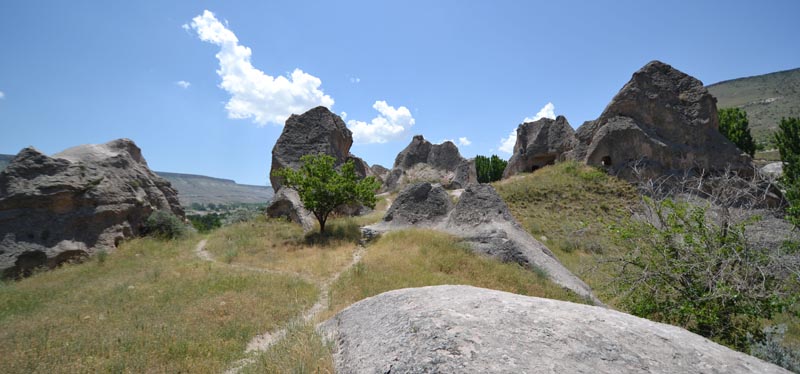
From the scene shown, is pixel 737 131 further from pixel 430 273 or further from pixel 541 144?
pixel 430 273

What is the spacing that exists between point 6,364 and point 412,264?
8.38 meters

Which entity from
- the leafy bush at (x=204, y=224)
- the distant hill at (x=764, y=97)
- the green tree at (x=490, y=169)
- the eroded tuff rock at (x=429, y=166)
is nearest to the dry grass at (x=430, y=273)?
the leafy bush at (x=204, y=224)

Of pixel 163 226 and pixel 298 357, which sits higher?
pixel 163 226

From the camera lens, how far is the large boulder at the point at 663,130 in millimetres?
23047

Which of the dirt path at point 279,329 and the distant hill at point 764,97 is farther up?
the distant hill at point 764,97

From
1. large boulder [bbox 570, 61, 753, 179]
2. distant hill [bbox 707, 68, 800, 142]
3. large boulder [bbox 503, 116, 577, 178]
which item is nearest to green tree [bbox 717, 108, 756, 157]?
large boulder [bbox 570, 61, 753, 179]

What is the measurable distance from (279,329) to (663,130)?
94.5ft

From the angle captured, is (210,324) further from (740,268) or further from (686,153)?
(686,153)

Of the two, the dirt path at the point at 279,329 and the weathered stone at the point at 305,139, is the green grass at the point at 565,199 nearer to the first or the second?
the dirt path at the point at 279,329

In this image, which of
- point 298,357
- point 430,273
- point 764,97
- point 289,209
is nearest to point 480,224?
point 430,273

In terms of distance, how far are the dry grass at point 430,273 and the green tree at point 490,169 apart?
139ft

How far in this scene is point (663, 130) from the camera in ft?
78.7

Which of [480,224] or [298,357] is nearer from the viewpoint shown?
[298,357]

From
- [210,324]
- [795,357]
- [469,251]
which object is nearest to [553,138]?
[469,251]
